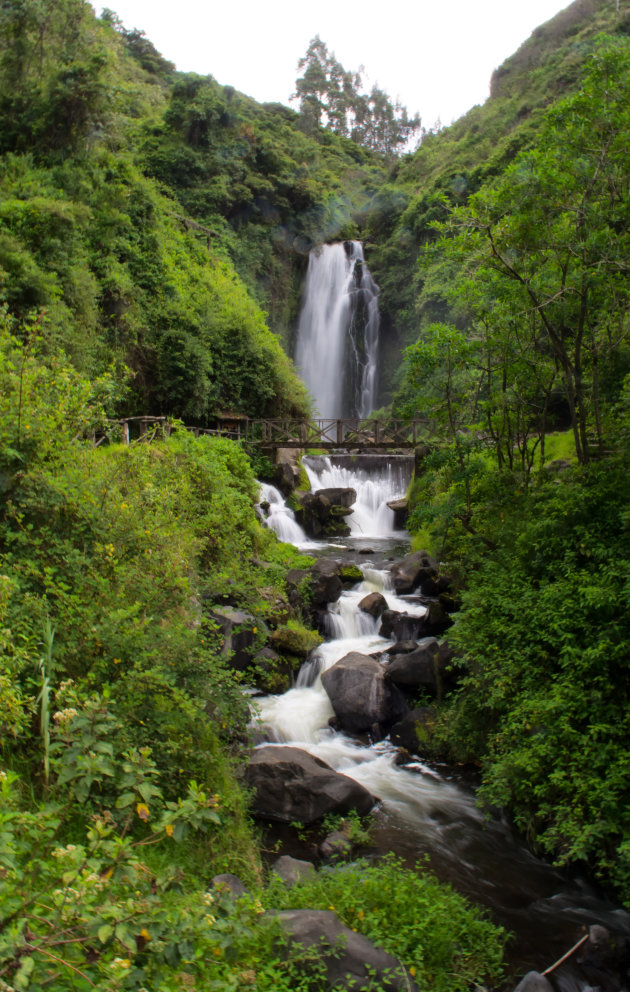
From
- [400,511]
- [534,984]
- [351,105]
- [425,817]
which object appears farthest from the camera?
[351,105]

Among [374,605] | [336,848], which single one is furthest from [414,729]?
[374,605]

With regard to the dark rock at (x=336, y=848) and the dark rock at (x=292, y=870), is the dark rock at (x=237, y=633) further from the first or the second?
the dark rock at (x=292, y=870)

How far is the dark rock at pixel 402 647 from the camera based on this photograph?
10.2 meters

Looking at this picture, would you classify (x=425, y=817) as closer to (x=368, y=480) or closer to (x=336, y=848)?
(x=336, y=848)

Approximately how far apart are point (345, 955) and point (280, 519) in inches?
599

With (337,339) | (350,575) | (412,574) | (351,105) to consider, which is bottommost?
(350,575)

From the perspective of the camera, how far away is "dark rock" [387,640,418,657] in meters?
10.2

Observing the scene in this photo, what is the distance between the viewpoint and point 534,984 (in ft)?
14.2

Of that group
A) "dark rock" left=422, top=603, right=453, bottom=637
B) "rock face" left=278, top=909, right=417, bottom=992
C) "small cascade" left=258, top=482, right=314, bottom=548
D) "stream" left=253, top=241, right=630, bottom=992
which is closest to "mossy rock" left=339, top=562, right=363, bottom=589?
"stream" left=253, top=241, right=630, bottom=992

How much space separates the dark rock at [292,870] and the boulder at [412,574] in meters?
8.28

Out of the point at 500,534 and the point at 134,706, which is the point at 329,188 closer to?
the point at 500,534

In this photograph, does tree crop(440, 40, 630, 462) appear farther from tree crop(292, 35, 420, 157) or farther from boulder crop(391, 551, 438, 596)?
tree crop(292, 35, 420, 157)

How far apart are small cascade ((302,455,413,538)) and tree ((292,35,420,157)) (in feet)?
158

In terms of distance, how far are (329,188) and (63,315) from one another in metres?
27.5
